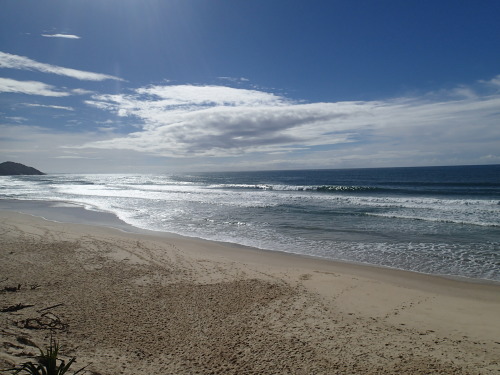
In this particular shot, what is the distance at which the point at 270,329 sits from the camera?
5.15 meters

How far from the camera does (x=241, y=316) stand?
5617 mm

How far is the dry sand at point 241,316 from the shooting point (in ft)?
14.0

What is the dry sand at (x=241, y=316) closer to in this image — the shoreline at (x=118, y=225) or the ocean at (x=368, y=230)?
the shoreline at (x=118, y=225)

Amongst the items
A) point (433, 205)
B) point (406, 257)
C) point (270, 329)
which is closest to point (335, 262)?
point (406, 257)

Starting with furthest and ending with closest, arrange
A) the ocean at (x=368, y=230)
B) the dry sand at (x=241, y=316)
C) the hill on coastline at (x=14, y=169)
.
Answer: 1. the hill on coastline at (x=14, y=169)
2. the ocean at (x=368, y=230)
3. the dry sand at (x=241, y=316)

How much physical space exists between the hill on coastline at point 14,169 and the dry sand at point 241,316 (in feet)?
516

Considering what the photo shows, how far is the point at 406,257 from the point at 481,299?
3.51 m

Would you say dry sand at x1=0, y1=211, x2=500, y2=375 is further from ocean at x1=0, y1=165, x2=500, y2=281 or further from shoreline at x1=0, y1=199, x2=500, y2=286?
ocean at x1=0, y1=165, x2=500, y2=281

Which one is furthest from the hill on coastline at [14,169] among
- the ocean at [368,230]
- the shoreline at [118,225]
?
the ocean at [368,230]

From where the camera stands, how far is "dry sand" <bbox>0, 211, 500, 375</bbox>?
14.0ft

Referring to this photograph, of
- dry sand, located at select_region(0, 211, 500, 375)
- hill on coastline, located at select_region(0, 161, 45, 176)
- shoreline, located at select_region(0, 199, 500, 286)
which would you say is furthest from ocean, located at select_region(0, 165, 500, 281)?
hill on coastline, located at select_region(0, 161, 45, 176)

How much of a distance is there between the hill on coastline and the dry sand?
157 meters

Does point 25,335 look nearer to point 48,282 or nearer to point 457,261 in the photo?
point 48,282

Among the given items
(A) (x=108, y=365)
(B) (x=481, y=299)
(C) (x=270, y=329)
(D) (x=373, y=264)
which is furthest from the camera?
(D) (x=373, y=264)
